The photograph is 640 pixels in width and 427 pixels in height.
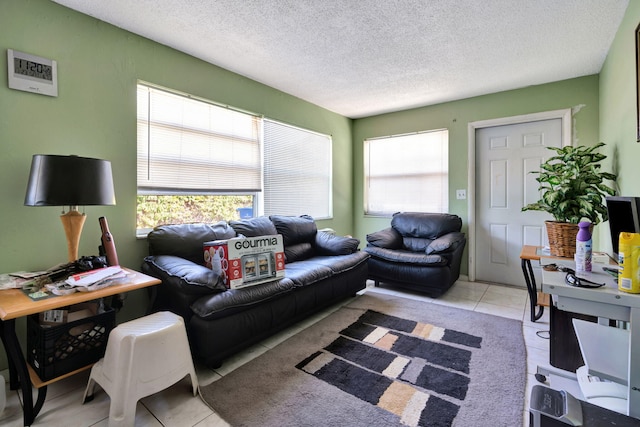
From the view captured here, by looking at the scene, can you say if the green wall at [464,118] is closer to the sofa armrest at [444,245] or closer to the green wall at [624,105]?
the green wall at [624,105]

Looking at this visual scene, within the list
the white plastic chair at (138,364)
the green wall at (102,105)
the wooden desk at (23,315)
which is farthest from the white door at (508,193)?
the wooden desk at (23,315)

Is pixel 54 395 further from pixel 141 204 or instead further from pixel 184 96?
pixel 184 96

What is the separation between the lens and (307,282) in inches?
96.0

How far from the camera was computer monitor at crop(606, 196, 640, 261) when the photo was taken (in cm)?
135

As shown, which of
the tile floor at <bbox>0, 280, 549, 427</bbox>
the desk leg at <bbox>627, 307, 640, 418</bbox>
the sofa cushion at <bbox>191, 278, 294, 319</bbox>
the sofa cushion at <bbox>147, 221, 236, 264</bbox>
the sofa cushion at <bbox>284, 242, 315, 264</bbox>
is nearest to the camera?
the desk leg at <bbox>627, 307, 640, 418</bbox>

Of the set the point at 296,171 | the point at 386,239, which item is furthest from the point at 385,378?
the point at 296,171

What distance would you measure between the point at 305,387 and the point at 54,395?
56.6 inches

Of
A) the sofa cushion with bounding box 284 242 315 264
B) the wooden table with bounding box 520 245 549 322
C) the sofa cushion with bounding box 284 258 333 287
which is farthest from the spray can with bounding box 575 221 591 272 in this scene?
the sofa cushion with bounding box 284 242 315 264

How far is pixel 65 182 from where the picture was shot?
162 cm

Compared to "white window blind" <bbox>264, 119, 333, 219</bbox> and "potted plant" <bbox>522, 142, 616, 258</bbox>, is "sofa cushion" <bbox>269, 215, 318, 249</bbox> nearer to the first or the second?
"white window blind" <bbox>264, 119, 333, 219</bbox>

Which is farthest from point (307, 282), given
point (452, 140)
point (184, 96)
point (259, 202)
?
point (452, 140)

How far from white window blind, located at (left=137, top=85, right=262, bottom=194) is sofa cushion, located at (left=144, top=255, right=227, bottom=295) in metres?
0.81

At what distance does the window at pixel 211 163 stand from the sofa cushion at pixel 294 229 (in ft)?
1.04

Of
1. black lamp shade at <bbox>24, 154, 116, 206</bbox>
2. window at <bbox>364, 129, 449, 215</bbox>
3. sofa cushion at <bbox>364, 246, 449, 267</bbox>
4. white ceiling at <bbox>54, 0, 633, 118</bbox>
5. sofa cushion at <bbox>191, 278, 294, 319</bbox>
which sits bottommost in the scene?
sofa cushion at <bbox>191, 278, 294, 319</bbox>
